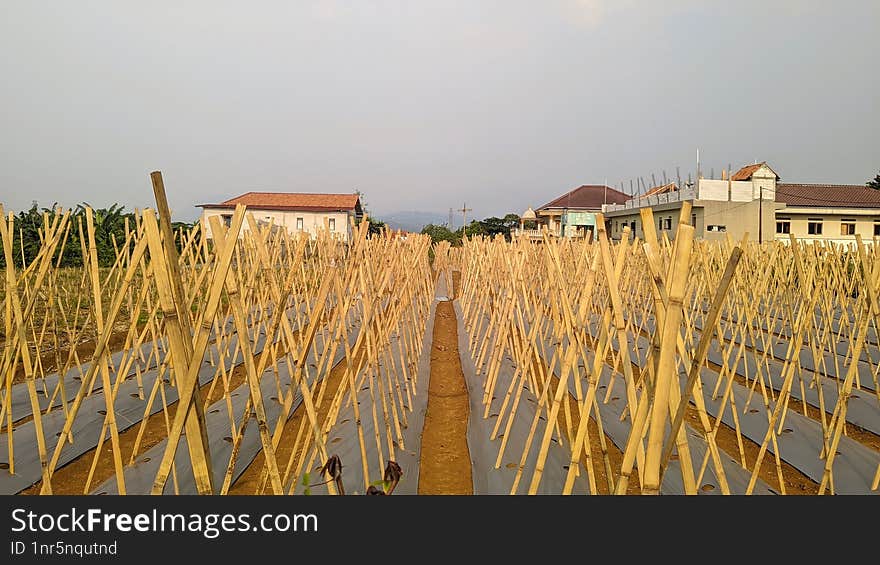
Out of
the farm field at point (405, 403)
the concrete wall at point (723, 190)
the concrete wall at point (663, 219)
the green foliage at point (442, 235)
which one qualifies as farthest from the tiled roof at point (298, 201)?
the farm field at point (405, 403)

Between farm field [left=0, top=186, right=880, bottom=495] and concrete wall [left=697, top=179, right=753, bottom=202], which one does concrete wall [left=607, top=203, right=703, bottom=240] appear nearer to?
concrete wall [left=697, top=179, right=753, bottom=202]

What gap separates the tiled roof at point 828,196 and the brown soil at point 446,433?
20460mm

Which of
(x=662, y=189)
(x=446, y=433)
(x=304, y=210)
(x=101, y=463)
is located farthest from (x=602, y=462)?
(x=304, y=210)


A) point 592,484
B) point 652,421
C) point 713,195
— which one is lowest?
point 592,484

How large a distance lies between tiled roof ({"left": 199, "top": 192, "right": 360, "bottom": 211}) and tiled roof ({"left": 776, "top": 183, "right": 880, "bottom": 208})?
66.8 ft

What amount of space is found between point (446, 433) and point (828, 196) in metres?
24.6

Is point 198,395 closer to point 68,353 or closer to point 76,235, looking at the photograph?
point 68,353

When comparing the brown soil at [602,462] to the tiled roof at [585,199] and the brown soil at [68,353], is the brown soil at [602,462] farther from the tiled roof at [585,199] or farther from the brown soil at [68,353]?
the tiled roof at [585,199]

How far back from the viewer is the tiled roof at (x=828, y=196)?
2023cm

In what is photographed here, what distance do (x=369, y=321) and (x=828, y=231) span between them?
2160cm
